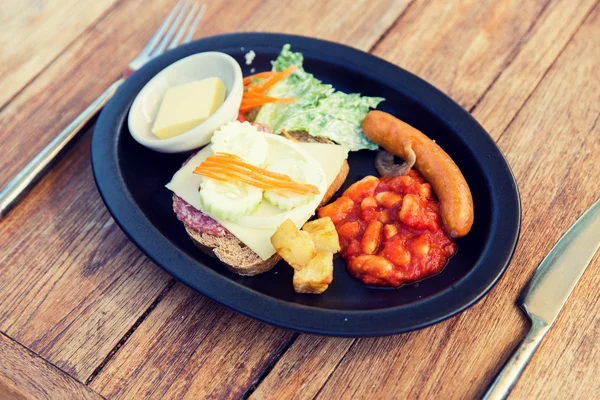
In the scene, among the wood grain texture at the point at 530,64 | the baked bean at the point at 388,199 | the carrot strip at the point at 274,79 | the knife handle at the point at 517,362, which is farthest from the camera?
the wood grain texture at the point at 530,64

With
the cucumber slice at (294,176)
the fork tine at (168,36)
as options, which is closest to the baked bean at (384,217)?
the cucumber slice at (294,176)

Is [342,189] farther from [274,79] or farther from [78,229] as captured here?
[78,229]

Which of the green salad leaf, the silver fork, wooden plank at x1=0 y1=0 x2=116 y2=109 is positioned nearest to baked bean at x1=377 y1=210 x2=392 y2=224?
the green salad leaf

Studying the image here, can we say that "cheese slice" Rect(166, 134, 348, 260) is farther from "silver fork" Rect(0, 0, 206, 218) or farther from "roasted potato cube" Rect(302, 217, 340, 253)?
"silver fork" Rect(0, 0, 206, 218)

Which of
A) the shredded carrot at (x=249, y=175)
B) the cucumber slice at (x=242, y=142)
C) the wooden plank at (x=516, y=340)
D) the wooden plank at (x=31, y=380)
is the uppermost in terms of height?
the cucumber slice at (x=242, y=142)

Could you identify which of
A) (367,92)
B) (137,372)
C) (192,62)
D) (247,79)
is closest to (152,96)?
(192,62)

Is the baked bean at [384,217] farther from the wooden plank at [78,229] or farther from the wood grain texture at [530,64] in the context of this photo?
the wood grain texture at [530,64]
